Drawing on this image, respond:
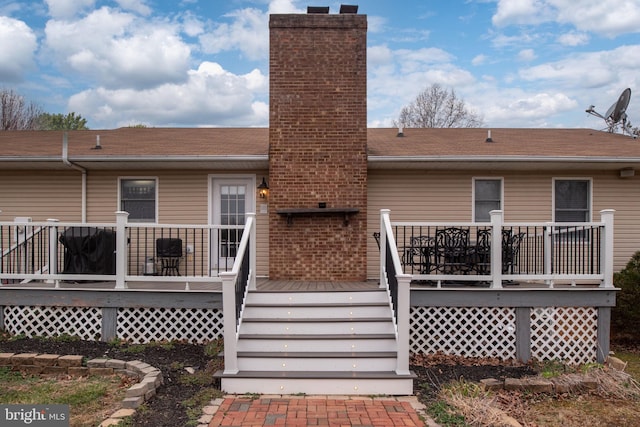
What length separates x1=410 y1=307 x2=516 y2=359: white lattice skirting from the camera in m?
6.54

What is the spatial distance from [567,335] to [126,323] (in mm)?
6402

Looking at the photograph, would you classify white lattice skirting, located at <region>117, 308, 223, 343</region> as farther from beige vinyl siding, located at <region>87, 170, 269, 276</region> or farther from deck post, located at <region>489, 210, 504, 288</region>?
deck post, located at <region>489, 210, 504, 288</region>

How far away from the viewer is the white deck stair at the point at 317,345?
4926 mm

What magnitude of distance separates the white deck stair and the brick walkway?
15cm

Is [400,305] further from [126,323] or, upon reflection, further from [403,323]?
[126,323]

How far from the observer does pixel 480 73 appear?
1759cm

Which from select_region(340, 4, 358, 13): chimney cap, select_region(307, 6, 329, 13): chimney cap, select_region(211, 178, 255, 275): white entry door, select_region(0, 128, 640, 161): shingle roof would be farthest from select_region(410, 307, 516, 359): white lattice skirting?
select_region(307, 6, 329, 13): chimney cap

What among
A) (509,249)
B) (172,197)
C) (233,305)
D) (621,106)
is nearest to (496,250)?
(509,249)

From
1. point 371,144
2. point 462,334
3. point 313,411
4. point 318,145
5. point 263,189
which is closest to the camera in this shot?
point 313,411

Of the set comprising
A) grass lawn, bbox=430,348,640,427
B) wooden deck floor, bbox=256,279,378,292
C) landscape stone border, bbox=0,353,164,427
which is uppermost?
wooden deck floor, bbox=256,279,378,292

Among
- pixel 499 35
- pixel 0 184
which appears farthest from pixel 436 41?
pixel 0 184

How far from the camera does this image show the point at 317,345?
539 centimetres

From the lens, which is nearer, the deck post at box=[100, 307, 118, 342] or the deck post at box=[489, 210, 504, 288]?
the deck post at box=[489, 210, 504, 288]

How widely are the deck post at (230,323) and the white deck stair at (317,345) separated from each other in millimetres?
124
